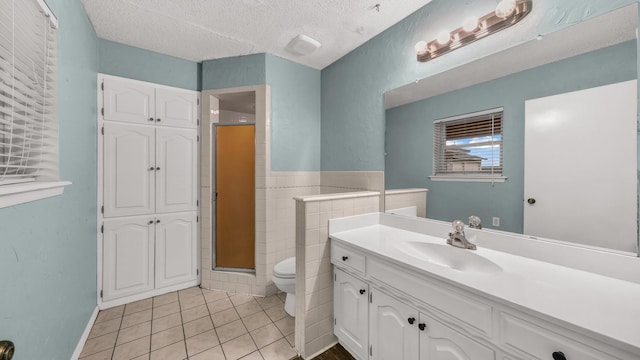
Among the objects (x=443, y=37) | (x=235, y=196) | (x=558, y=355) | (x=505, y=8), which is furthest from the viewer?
(x=235, y=196)

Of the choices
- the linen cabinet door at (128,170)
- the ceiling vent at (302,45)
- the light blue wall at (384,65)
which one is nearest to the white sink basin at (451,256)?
the light blue wall at (384,65)

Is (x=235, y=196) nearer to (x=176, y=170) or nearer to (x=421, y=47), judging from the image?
(x=176, y=170)

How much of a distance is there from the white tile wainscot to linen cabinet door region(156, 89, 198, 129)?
1.61 metres

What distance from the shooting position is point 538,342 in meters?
0.68

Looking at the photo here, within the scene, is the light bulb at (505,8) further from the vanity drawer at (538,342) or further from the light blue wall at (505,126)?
the vanity drawer at (538,342)

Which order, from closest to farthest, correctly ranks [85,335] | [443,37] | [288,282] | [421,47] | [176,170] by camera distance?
[443,37]
[421,47]
[85,335]
[288,282]
[176,170]

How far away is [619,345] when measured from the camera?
0.56m

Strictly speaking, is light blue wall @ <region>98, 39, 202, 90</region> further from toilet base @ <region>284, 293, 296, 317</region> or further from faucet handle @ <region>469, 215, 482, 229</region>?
faucet handle @ <region>469, 215, 482, 229</region>

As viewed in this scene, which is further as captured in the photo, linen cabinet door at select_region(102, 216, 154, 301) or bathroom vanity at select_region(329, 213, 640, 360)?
linen cabinet door at select_region(102, 216, 154, 301)

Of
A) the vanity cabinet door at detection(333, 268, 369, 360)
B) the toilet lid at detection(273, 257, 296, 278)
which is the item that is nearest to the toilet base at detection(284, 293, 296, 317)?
the toilet lid at detection(273, 257, 296, 278)

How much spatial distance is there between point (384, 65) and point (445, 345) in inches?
71.3

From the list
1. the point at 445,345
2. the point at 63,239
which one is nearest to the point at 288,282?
the point at 445,345

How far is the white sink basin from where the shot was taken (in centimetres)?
111

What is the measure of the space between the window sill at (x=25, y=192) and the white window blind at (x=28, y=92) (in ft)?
0.17
